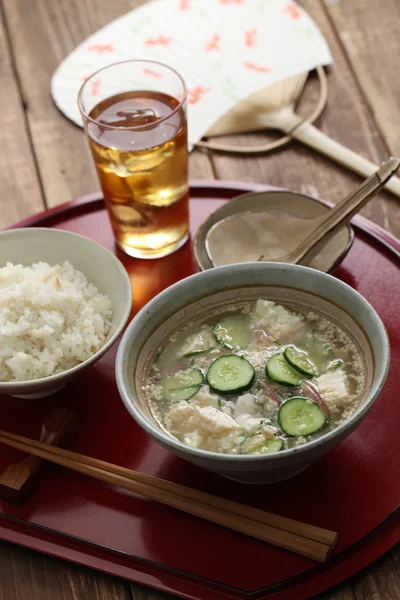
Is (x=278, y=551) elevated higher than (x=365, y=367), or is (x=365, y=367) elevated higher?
(x=365, y=367)

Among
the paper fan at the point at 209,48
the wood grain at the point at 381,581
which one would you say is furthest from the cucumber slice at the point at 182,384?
the paper fan at the point at 209,48

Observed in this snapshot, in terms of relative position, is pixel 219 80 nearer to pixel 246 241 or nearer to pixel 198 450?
pixel 246 241

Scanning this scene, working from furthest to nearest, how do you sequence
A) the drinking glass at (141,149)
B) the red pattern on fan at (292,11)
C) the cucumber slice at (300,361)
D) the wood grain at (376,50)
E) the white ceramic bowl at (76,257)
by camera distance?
the red pattern on fan at (292,11) → the wood grain at (376,50) → the drinking glass at (141,149) → the white ceramic bowl at (76,257) → the cucumber slice at (300,361)

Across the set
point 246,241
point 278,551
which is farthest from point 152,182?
point 278,551

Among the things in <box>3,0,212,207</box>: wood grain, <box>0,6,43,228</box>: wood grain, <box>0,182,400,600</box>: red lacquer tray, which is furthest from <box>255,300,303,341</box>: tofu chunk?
<box>0,6,43,228</box>: wood grain

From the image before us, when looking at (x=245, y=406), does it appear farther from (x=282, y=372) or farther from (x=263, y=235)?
(x=263, y=235)

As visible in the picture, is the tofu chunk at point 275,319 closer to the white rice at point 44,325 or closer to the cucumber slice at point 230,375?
the cucumber slice at point 230,375

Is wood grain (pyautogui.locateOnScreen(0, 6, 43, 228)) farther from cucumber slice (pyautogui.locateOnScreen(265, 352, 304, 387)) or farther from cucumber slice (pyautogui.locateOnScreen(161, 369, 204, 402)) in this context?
cucumber slice (pyautogui.locateOnScreen(265, 352, 304, 387))
